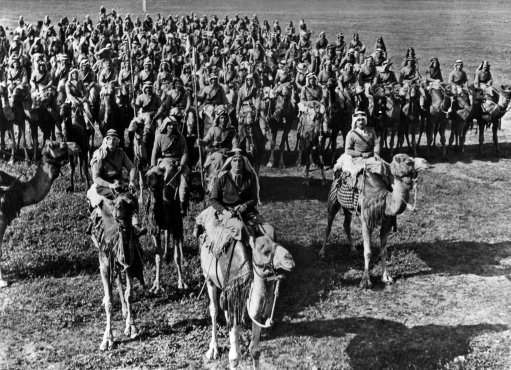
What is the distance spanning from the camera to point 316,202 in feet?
49.7

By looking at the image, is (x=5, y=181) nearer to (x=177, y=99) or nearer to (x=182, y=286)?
(x=182, y=286)

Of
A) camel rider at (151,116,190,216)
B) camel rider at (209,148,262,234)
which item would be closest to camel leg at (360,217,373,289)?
camel rider at (209,148,262,234)

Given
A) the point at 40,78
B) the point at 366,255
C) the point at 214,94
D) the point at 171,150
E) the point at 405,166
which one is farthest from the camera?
the point at 40,78

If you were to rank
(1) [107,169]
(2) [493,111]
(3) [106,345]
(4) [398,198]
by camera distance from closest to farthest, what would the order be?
1. (3) [106,345]
2. (1) [107,169]
3. (4) [398,198]
4. (2) [493,111]

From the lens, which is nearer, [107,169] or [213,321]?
[213,321]

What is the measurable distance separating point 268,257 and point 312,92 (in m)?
10.1

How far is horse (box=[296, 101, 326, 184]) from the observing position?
15914 mm

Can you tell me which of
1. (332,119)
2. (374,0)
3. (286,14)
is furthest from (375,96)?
(374,0)

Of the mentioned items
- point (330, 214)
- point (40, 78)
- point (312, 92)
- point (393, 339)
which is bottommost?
point (393, 339)

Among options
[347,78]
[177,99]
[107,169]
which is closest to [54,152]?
[107,169]

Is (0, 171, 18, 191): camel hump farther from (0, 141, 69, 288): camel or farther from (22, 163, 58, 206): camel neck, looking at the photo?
(22, 163, 58, 206): camel neck

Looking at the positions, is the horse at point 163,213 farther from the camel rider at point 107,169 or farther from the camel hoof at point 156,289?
the camel rider at point 107,169

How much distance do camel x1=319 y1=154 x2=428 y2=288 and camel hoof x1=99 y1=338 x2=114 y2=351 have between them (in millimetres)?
4361

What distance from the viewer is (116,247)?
892cm
